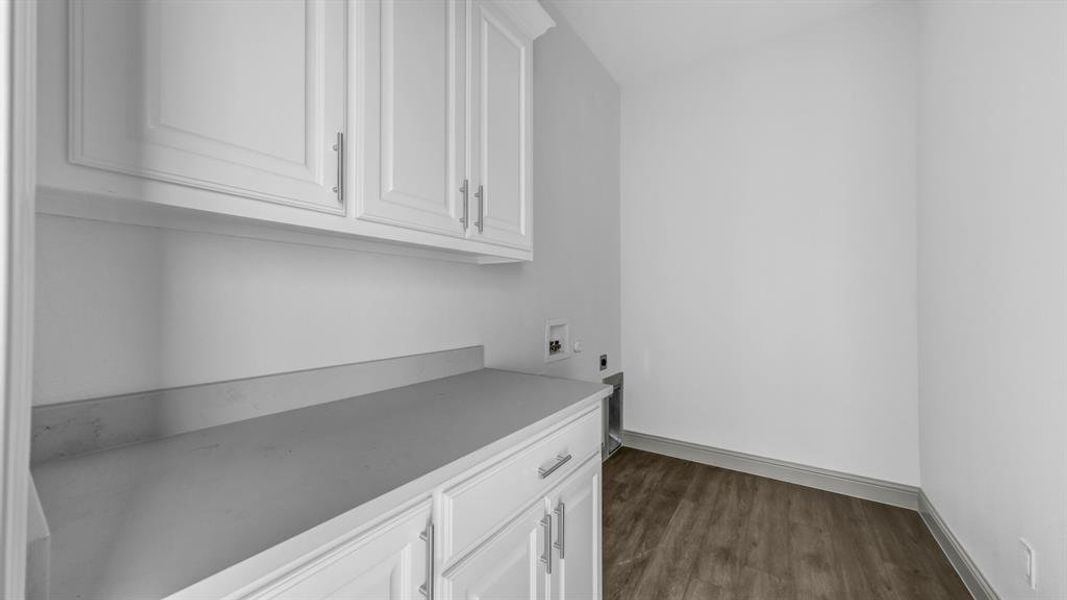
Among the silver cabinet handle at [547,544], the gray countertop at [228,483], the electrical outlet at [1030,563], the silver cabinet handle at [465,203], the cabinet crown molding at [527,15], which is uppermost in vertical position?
the cabinet crown molding at [527,15]

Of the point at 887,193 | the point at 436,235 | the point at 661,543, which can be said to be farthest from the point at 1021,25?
the point at 661,543

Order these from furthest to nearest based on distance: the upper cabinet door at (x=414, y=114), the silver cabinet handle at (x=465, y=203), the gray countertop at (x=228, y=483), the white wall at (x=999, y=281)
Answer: the silver cabinet handle at (x=465, y=203) < the white wall at (x=999, y=281) < the upper cabinet door at (x=414, y=114) < the gray countertop at (x=228, y=483)

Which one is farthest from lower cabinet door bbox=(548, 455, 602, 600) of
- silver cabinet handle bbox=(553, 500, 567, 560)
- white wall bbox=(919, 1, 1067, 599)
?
white wall bbox=(919, 1, 1067, 599)

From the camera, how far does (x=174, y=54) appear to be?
720 mm

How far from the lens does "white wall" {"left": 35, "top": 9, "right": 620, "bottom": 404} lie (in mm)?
800

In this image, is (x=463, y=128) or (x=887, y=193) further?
(x=887, y=193)

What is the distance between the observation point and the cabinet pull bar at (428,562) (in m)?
0.78

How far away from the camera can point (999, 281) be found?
1.40 metres

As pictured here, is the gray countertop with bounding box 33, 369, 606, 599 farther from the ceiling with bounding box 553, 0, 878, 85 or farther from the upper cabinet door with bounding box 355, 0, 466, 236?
the ceiling with bounding box 553, 0, 878, 85

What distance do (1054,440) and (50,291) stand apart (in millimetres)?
2316

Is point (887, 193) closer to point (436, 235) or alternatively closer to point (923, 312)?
point (923, 312)

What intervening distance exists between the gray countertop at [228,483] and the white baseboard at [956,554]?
1720 millimetres

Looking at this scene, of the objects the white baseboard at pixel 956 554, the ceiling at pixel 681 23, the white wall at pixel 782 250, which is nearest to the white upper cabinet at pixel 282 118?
the ceiling at pixel 681 23

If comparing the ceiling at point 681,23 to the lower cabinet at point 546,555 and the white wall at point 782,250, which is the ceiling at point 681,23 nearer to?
the white wall at point 782,250
